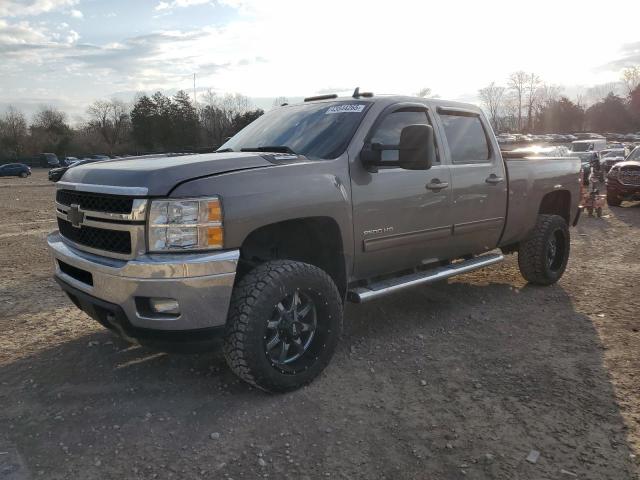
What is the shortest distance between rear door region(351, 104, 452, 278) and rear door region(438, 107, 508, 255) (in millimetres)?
181

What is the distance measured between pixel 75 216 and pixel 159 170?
0.81m

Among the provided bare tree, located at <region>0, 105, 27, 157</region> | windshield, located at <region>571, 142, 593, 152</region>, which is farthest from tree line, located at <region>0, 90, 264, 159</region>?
windshield, located at <region>571, 142, 593, 152</region>

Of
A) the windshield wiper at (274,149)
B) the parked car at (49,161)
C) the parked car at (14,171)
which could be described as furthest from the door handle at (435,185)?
the parked car at (49,161)

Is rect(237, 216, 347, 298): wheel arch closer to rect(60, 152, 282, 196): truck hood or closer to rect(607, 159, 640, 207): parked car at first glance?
rect(60, 152, 282, 196): truck hood

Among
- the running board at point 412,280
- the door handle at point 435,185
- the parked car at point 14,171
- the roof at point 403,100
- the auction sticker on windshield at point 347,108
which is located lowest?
the running board at point 412,280

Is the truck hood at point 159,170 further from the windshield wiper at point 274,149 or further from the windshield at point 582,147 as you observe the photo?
the windshield at point 582,147

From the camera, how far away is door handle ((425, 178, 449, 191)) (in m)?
4.34

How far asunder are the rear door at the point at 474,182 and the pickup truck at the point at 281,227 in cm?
2

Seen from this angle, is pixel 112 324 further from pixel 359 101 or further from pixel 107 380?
pixel 359 101

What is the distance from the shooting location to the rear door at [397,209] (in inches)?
154

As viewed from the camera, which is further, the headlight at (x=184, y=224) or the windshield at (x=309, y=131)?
the windshield at (x=309, y=131)

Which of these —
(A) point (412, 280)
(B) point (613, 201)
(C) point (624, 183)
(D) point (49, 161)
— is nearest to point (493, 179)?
(A) point (412, 280)

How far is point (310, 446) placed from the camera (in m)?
2.95

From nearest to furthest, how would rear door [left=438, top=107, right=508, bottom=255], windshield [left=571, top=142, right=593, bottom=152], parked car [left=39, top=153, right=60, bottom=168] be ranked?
rear door [left=438, top=107, right=508, bottom=255] → windshield [left=571, top=142, right=593, bottom=152] → parked car [left=39, top=153, right=60, bottom=168]
